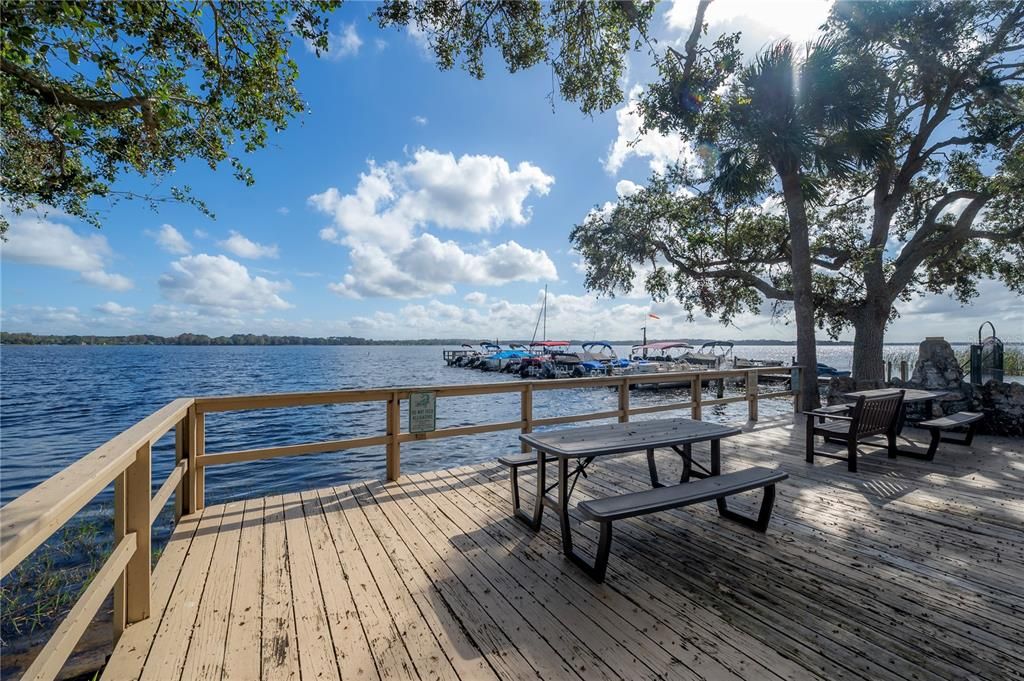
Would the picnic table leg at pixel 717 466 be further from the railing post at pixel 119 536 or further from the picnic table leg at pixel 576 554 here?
the railing post at pixel 119 536

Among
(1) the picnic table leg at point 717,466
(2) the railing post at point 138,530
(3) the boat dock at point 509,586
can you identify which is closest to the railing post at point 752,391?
(3) the boat dock at point 509,586

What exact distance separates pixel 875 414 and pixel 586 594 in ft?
14.5

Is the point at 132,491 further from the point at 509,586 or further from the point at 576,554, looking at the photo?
the point at 576,554

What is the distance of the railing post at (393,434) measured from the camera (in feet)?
13.7

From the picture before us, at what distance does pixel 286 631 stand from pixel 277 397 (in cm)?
196

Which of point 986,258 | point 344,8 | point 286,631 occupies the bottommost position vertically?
point 286,631

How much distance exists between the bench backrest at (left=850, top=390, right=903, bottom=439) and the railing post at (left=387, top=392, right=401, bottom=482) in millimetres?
4686

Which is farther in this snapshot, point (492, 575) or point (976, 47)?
point (976, 47)

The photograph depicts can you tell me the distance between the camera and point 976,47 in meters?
9.05

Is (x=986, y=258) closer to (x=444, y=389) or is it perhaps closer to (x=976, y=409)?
(x=976, y=409)

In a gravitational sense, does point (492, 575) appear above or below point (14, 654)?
above

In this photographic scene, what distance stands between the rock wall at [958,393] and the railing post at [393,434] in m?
5.72

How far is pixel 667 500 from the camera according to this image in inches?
102

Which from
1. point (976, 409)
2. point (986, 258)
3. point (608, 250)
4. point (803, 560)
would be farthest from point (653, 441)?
point (986, 258)
